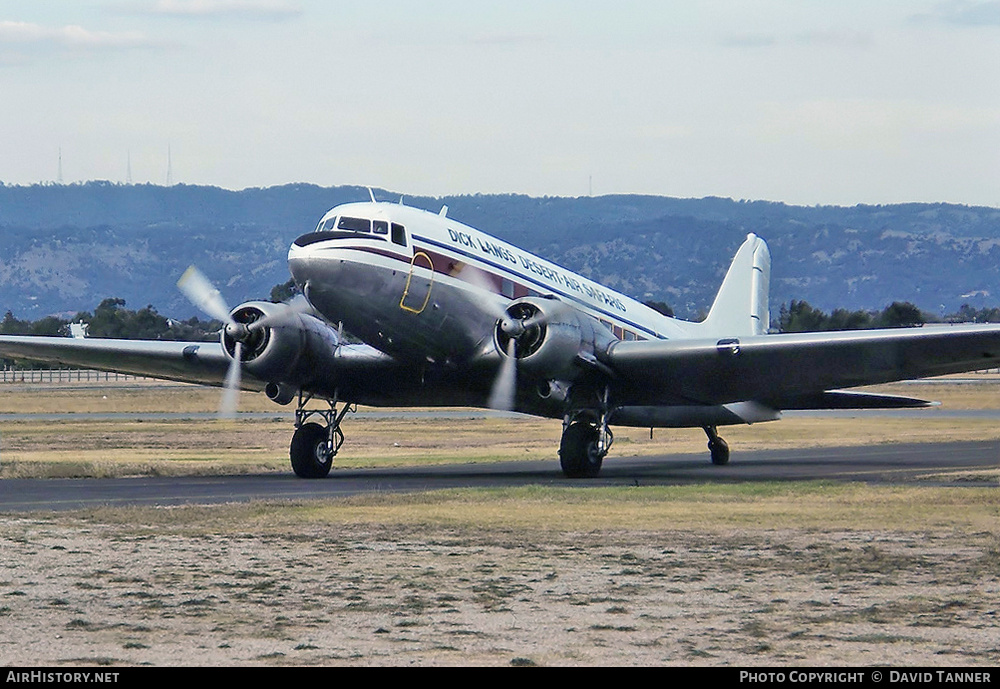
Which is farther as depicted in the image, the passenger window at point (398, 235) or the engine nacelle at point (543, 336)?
the engine nacelle at point (543, 336)

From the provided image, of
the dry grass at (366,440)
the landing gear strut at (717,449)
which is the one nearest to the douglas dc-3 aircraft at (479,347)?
the landing gear strut at (717,449)

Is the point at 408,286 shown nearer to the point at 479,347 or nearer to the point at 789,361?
the point at 479,347

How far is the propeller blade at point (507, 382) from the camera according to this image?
26.8 metres

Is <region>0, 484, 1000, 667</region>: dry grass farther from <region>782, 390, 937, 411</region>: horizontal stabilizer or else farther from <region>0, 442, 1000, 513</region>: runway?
<region>782, 390, 937, 411</region>: horizontal stabilizer

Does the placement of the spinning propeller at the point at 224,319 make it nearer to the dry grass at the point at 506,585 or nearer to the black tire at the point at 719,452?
the dry grass at the point at 506,585

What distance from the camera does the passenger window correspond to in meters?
26.3

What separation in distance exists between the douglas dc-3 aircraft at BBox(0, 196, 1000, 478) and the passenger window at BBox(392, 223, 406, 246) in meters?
0.02

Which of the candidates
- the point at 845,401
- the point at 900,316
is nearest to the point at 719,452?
the point at 845,401

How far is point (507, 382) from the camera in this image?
27047 millimetres

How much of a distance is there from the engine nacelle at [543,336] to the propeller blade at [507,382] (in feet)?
0.18

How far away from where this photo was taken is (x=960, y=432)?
4812cm

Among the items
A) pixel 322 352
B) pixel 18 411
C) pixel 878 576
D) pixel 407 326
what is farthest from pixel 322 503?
pixel 18 411

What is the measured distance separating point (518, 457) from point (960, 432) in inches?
676

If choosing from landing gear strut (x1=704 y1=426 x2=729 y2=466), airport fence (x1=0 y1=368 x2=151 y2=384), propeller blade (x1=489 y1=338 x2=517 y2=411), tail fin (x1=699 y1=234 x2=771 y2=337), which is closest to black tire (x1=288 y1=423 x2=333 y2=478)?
propeller blade (x1=489 y1=338 x2=517 y2=411)
